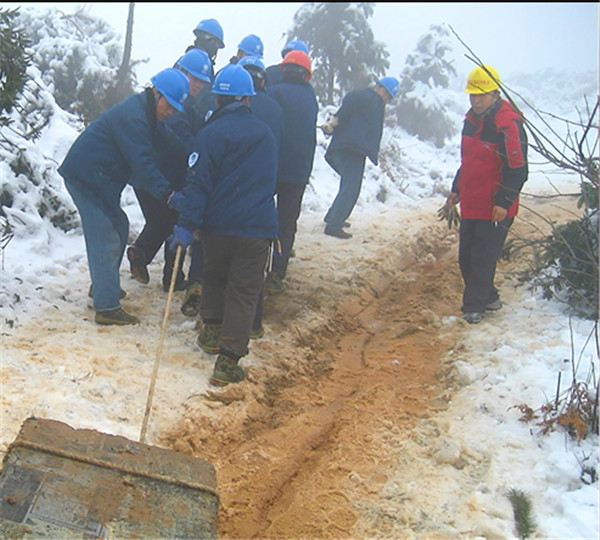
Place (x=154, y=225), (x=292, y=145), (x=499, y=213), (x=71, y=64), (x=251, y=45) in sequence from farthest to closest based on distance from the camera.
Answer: (x=71, y=64) → (x=251, y=45) → (x=292, y=145) → (x=154, y=225) → (x=499, y=213)

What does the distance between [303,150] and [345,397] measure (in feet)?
9.10

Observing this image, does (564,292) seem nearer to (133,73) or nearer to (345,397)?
(345,397)

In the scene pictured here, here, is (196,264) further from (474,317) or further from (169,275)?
(474,317)

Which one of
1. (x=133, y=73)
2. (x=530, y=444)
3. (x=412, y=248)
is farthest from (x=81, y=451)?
(x=133, y=73)

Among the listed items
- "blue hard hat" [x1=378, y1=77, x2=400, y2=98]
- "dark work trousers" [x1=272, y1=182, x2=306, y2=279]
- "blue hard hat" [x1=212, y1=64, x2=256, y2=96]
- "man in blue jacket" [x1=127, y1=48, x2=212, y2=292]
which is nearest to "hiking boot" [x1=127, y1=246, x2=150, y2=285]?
"man in blue jacket" [x1=127, y1=48, x2=212, y2=292]

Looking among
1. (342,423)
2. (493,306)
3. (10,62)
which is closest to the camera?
(342,423)

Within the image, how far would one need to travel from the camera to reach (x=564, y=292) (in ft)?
18.9

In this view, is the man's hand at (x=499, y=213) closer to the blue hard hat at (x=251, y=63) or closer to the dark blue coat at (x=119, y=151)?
the blue hard hat at (x=251, y=63)

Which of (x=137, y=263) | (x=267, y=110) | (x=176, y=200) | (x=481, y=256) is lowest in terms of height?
(x=137, y=263)

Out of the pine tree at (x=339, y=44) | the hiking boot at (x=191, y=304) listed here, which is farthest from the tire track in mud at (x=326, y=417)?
the pine tree at (x=339, y=44)

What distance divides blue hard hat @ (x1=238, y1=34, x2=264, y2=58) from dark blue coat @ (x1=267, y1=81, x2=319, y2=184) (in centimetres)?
73

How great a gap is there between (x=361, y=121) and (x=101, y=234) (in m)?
4.38

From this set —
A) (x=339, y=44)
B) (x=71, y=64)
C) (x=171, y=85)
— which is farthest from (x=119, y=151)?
(x=339, y=44)

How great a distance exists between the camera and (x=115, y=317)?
5.11 metres
